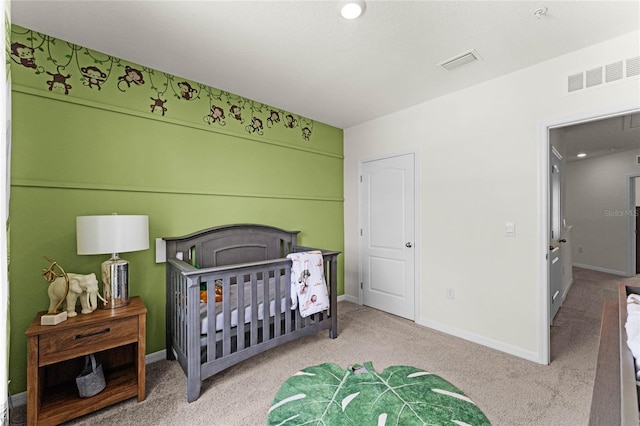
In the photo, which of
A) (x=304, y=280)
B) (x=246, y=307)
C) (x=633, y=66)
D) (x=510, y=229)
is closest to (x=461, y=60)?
(x=633, y=66)

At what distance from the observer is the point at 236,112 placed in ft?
9.66

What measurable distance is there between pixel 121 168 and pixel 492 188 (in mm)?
3142

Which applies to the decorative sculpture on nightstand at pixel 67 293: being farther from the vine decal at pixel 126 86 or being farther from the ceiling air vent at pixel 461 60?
the ceiling air vent at pixel 461 60

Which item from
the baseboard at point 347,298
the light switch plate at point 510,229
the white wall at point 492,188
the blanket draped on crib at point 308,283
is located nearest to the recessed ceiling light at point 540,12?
the white wall at point 492,188

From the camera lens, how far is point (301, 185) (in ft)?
11.7

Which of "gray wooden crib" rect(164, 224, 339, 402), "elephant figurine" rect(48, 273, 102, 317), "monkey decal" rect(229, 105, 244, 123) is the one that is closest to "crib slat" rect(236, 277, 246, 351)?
"gray wooden crib" rect(164, 224, 339, 402)

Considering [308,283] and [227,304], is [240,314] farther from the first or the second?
[308,283]

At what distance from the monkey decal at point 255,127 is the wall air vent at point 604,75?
2693 mm

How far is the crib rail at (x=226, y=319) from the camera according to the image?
6.28ft

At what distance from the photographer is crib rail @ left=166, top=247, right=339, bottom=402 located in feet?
6.28

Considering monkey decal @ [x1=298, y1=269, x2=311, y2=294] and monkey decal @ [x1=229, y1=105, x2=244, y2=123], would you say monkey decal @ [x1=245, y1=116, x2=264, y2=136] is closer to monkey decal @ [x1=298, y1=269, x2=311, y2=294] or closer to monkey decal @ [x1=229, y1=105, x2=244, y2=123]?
monkey decal @ [x1=229, y1=105, x2=244, y2=123]

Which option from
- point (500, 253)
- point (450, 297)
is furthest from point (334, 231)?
point (500, 253)

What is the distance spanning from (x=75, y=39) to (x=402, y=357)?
134 inches

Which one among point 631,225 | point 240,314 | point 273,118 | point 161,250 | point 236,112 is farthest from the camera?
point 631,225
